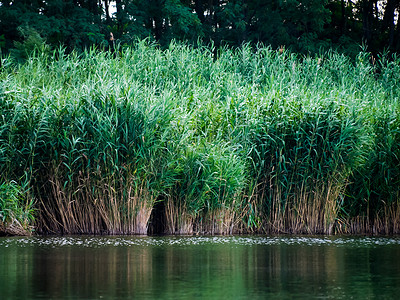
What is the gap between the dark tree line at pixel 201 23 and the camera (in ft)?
71.6

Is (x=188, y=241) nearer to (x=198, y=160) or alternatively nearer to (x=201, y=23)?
(x=198, y=160)

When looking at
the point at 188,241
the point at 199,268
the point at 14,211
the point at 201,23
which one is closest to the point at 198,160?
the point at 188,241

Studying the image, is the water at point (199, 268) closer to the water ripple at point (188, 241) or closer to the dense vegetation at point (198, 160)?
the water ripple at point (188, 241)

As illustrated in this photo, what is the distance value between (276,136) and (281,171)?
21.9 inches

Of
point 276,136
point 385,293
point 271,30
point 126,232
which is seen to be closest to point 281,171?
point 276,136

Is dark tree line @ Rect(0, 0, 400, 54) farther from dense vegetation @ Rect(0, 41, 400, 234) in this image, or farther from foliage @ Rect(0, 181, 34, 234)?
foliage @ Rect(0, 181, 34, 234)

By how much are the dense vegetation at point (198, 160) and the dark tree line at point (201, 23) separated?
10.0 meters

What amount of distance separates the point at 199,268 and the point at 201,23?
17936 mm

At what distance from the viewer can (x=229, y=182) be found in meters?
10.1

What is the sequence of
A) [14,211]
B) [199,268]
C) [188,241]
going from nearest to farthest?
1. [199,268]
2. [188,241]
3. [14,211]

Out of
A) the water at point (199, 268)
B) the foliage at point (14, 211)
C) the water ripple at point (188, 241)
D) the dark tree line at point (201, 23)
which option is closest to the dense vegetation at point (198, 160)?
the foliage at point (14, 211)

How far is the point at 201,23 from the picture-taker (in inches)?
933

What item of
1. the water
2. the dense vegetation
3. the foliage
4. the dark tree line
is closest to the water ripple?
the water

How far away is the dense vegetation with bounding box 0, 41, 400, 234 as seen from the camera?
9.88m
